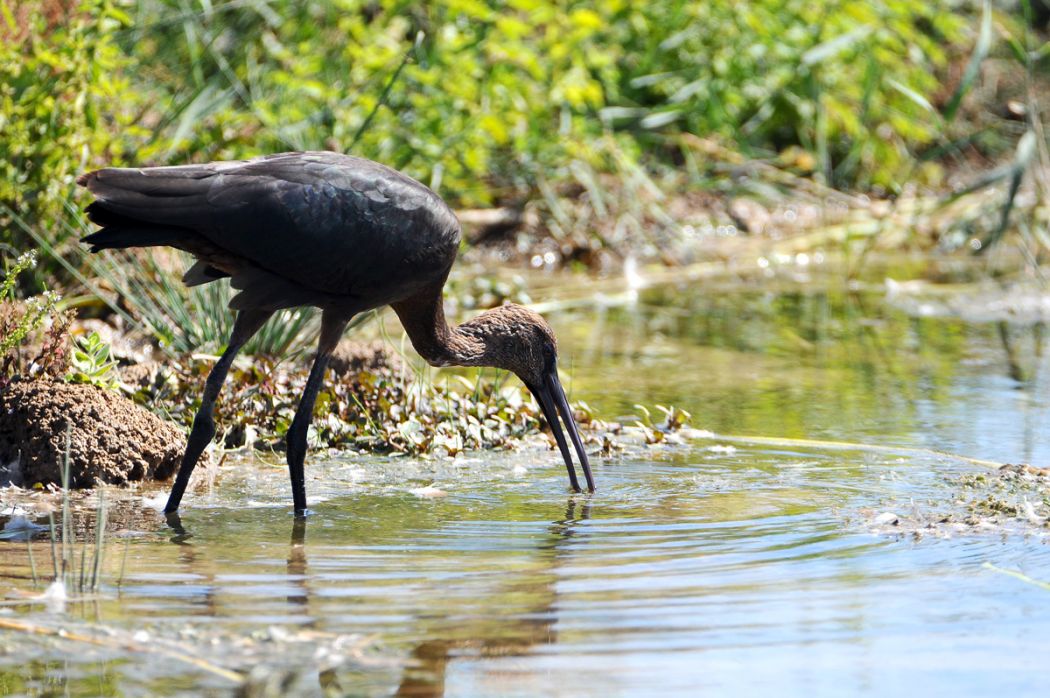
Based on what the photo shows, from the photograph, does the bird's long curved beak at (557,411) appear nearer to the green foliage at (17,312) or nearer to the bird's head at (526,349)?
the bird's head at (526,349)

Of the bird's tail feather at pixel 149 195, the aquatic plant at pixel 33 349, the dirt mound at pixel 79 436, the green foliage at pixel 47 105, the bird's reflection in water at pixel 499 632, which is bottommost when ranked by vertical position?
the bird's reflection in water at pixel 499 632

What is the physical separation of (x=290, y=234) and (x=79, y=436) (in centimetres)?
105

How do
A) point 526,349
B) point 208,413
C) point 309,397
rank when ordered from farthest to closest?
point 526,349
point 309,397
point 208,413

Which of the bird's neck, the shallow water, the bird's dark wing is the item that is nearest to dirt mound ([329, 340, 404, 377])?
the shallow water

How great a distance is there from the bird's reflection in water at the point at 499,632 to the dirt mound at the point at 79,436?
Answer: 1840 millimetres

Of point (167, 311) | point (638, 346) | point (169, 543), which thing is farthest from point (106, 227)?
point (638, 346)

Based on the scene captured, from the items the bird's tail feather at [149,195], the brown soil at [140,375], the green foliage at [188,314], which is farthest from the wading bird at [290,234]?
the green foliage at [188,314]

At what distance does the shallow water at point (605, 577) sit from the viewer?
Answer: 355 centimetres

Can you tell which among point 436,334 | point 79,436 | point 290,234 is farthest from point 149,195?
point 436,334

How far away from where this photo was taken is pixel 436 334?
5926mm

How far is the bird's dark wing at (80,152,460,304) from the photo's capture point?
5051 millimetres

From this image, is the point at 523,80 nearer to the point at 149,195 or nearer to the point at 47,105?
the point at 47,105

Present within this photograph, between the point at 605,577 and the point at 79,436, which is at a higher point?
the point at 79,436

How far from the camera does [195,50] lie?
8836mm
